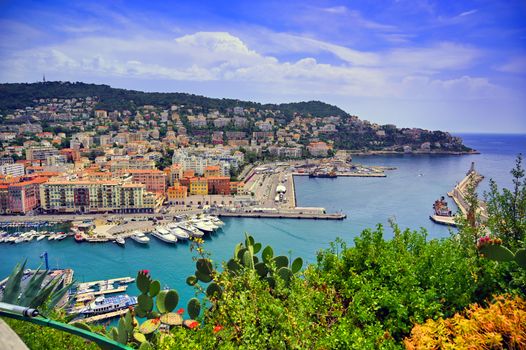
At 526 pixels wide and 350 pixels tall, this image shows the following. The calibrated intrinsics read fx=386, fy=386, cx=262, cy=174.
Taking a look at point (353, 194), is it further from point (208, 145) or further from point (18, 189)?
point (208, 145)

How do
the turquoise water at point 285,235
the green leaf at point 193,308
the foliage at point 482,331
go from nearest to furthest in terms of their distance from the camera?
the foliage at point 482,331 → the green leaf at point 193,308 → the turquoise water at point 285,235

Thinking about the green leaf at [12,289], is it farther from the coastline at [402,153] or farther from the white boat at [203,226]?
the coastline at [402,153]

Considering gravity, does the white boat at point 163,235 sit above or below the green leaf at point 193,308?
below

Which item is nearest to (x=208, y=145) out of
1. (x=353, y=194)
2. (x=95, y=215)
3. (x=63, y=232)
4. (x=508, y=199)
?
(x=353, y=194)

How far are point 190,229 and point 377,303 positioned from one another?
455 inches

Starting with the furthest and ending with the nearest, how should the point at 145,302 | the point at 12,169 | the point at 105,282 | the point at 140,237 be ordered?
the point at 12,169 < the point at 140,237 < the point at 105,282 < the point at 145,302

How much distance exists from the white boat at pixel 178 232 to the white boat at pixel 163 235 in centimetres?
16

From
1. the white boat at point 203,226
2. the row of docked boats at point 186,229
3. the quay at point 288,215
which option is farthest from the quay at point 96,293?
the quay at point 288,215

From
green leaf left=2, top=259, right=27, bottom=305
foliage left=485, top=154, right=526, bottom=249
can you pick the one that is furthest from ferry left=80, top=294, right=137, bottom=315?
foliage left=485, top=154, right=526, bottom=249

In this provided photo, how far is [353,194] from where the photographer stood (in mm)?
20234

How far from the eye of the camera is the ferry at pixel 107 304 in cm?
755

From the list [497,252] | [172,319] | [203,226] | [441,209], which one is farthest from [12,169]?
[497,252]

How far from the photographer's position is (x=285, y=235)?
1300cm

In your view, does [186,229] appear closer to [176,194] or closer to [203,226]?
[203,226]
